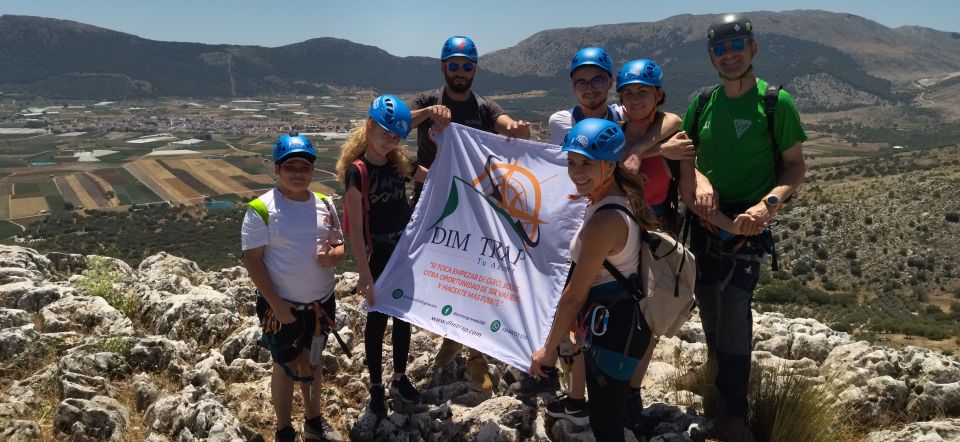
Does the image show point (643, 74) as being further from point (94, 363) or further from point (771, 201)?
point (94, 363)

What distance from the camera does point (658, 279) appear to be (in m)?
3.80

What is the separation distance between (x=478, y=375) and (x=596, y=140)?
3379mm

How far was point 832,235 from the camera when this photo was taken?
49875 millimetres

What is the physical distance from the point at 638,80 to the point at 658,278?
1509 millimetres

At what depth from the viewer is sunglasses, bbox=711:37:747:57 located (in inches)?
171

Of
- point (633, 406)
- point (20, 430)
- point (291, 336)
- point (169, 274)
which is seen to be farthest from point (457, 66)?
point (169, 274)

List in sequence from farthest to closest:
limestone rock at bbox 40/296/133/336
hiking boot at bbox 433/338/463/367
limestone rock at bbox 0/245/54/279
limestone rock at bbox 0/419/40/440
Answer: limestone rock at bbox 0/245/54/279 → limestone rock at bbox 40/296/133/336 → hiking boot at bbox 433/338/463/367 → limestone rock at bbox 0/419/40/440

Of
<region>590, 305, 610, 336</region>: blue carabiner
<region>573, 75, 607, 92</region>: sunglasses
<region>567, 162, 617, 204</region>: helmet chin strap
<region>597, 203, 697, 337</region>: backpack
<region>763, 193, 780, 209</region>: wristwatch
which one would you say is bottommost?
<region>590, 305, 610, 336</region>: blue carabiner

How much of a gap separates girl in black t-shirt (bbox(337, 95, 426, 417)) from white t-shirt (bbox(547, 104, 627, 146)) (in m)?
1.26

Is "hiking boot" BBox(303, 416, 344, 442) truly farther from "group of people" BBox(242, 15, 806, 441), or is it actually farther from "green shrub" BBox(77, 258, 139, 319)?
"green shrub" BBox(77, 258, 139, 319)

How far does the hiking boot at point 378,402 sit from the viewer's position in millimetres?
5445

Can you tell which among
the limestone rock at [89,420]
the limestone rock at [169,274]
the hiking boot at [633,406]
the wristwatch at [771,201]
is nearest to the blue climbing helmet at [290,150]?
the limestone rock at [89,420]

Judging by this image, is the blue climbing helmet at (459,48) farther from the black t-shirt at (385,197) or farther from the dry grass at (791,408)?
the dry grass at (791,408)

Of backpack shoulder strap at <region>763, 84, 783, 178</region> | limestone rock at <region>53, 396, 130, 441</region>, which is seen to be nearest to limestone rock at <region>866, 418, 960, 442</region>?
backpack shoulder strap at <region>763, 84, 783, 178</region>
